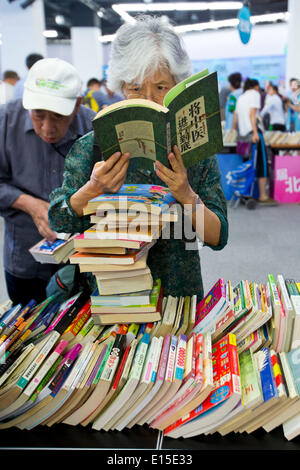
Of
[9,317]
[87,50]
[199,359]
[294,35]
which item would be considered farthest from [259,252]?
[87,50]

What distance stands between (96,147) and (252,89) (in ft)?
16.0

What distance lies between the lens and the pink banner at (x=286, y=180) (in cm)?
307

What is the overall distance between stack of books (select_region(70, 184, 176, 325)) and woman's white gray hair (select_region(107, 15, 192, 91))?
34 centimetres

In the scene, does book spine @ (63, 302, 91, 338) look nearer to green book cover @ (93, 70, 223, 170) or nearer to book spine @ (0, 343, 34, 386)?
book spine @ (0, 343, 34, 386)

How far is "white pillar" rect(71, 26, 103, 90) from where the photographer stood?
12.8 meters

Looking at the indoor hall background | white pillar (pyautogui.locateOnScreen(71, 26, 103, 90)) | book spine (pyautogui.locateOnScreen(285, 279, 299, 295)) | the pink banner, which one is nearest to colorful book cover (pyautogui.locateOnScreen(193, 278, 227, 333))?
book spine (pyautogui.locateOnScreen(285, 279, 299, 295))

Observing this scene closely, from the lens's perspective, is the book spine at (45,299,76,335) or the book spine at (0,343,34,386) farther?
the book spine at (45,299,76,335)

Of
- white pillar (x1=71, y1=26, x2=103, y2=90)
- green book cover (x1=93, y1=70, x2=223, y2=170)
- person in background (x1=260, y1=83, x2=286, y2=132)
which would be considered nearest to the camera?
green book cover (x1=93, y1=70, x2=223, y2=170)

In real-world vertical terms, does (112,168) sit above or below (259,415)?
above

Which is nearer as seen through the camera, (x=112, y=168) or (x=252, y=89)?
(x=112, y=168)

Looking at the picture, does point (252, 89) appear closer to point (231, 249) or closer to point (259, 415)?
point (231, 249)

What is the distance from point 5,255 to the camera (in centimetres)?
183

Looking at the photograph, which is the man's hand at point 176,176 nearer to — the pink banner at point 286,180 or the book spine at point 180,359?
the book spine at point 180,359
